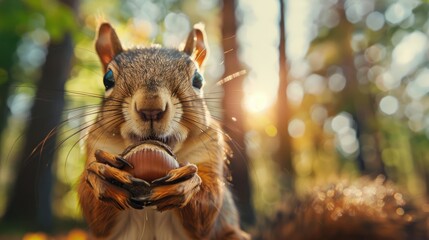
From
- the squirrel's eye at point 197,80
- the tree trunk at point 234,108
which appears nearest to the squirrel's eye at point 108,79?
the squirrel's eye at point 197,80

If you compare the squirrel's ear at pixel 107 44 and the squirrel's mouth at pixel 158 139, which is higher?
the squirrel's ear at pixel 107 44

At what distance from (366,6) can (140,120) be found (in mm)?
7942

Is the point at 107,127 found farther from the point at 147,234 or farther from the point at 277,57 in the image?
the point at 277,57

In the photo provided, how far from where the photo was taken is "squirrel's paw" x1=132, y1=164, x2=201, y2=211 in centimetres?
99

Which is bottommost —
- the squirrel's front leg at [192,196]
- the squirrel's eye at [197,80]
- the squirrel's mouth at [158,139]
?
the squirrel's front leg at [192,196]

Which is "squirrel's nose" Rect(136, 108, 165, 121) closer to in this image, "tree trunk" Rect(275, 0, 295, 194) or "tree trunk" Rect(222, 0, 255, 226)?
"tree trunk" Rect(222, 0, 255, 226)

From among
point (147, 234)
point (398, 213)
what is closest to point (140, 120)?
point (147, 234)

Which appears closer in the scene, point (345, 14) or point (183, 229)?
point (183, 229)

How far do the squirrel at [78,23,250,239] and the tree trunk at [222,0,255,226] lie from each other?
12 centimetres

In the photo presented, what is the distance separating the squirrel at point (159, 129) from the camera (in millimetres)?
1166

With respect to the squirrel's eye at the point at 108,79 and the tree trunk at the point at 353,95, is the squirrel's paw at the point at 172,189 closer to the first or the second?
the squirrel's eye at the point at 108,79

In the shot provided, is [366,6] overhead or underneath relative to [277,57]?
overhead

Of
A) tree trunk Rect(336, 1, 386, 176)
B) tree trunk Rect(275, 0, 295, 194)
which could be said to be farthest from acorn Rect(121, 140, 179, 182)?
tree trunk Rect(336, 1, 386, 176)

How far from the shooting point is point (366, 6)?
8.27m
